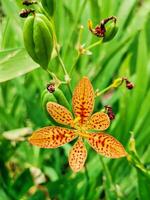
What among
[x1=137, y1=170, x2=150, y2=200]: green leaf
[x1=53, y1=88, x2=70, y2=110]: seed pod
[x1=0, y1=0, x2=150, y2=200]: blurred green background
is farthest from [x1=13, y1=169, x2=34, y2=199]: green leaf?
[x1=53, y1=88, x2=70, y2=110]: seed pod

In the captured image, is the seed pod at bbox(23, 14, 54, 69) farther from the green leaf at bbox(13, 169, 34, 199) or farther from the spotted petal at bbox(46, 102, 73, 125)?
the green leaf at bbox(13, 169, 34, 199)

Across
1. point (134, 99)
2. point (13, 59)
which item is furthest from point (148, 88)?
point (13, 59)

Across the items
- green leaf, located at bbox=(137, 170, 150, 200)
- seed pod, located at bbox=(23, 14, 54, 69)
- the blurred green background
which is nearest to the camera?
seed pod, located at bbox=(23, 14, 54, 69)


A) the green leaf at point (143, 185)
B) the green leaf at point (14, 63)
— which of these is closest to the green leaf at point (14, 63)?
the green leaf at point (14, 63)

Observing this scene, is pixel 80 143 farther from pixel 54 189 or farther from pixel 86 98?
pixel 54 189

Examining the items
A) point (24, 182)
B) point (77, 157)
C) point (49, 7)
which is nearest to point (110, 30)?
point (49, 7)

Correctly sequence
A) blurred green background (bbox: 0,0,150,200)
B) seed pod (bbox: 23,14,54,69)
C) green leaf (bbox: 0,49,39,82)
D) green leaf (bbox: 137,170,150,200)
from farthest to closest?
blurred green background (bbox: 0,0,150,200), green leaf (bbox: 137,170,150,200), green leaf (bbox: 0,49,39,82), seed pod (bbox: 23,14,54,69)

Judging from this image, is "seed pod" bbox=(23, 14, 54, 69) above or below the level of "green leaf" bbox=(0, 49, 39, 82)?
above

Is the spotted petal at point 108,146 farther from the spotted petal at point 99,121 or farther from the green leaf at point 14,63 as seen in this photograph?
the green leaf at point 14,63
